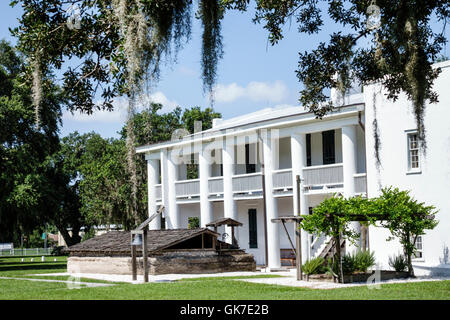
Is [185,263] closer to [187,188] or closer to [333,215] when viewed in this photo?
[333,215]

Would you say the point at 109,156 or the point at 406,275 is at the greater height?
the point at 109,156

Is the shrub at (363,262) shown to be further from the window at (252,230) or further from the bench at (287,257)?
the window at (252,230)

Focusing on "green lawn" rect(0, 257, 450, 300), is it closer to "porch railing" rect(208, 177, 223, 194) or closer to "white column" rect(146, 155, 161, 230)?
"porch railing" rect(208, 177, 223, 194)

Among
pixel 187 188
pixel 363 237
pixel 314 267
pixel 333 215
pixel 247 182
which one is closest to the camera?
pixel 333 215

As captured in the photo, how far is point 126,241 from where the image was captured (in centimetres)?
2802

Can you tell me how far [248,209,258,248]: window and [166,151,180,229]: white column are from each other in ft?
12.3

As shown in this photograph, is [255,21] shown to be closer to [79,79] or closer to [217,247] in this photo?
[79,79]

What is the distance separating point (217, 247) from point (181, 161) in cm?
915

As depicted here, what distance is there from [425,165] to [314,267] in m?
5.09

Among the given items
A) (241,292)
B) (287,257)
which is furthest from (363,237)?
(241,292)

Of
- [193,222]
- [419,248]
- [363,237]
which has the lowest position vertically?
[419,248]

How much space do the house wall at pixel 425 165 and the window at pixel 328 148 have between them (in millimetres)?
5091
